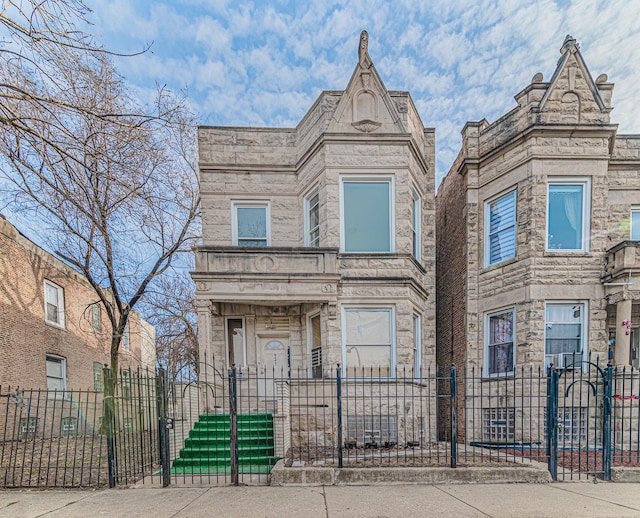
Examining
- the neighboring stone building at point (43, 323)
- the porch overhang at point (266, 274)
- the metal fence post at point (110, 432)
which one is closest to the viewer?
the metal fence post at point (110, 432)

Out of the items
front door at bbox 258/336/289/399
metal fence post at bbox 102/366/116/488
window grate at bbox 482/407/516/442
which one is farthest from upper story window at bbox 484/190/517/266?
metal fence post at bbox 102/366/116/488

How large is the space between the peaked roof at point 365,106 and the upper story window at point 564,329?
6.42 m

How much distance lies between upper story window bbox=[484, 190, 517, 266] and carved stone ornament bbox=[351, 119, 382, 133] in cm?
421

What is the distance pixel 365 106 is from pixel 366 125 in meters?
0.53

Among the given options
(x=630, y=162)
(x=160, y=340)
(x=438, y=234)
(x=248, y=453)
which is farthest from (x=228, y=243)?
(x=160, y=340)

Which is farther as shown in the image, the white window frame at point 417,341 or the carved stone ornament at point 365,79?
the white window frame at point 417,341

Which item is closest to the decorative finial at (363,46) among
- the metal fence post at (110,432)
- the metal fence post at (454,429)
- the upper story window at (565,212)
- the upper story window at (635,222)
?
the upper story window at (565,212)

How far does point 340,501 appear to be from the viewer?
4641 millimetres

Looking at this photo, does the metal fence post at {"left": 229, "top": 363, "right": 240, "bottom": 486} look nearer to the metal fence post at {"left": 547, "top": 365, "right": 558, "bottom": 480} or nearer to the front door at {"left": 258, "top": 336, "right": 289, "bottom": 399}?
the front door at {"left": 258, "top": 336, "right": 289, "bottom": 399}

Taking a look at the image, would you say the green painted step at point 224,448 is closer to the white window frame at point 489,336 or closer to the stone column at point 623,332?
the white window frame at point 489,336

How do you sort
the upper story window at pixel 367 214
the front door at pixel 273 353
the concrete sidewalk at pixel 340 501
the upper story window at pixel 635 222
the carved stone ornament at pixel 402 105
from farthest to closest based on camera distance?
the upper story window at pixel 635 222 → the front door at pixel 273 353 → the carved stone ornament at pixel 402 105 → the upper story window at pixel 367 214 → the concrete sidewalk at pixel 340 501

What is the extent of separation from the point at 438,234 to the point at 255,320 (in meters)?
7.87

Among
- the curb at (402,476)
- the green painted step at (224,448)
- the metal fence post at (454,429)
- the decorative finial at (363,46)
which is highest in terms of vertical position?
the decorative finial at (363,46)

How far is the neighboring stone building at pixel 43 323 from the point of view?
35.0 ft
